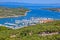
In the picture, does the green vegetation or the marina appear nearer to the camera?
the green vegetation

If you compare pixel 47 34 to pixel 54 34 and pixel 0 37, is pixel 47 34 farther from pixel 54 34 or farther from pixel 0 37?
pixel 0 37

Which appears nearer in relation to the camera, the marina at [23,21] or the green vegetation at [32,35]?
the green vegetation at [32,35]

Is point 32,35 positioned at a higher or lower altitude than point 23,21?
higher

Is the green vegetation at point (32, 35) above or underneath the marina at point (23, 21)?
above

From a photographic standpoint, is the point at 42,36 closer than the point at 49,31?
Yes

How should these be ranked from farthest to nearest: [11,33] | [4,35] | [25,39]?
[11,33] → [4,35] → [25,39]

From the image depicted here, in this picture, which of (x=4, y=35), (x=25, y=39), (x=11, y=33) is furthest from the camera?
(x=11, y=33)

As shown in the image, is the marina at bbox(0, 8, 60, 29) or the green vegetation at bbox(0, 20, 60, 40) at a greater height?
the green vegetation at bbox(0, 20, 60, 40)

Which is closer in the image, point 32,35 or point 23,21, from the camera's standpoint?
point 32,35

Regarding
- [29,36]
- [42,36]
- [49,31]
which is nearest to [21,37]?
[29,36]
